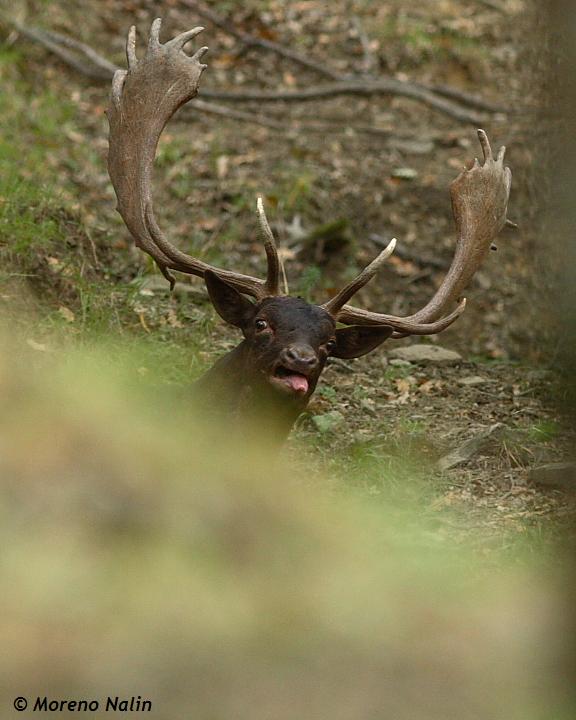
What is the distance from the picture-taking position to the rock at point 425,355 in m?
8.10

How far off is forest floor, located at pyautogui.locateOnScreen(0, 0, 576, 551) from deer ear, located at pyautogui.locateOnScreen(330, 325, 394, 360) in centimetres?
72

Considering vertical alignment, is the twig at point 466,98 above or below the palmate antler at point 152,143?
above

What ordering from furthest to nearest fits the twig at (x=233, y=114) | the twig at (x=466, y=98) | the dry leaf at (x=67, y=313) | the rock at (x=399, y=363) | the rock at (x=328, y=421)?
the twig at (x=466, y=98), the twig at (x=233, y=114), the rock at (x=399, y=363), the dry leaf at (x=67, y=313), the rock at (x=328, y=421)

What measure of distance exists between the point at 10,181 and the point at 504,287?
4.48m

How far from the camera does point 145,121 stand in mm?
6355

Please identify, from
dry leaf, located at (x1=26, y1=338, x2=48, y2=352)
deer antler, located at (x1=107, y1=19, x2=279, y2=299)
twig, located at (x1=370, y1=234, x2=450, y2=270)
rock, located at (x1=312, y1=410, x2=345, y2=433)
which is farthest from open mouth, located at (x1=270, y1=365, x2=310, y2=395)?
twig, located at (x1=370, y1=234, x2=450, y2=270)

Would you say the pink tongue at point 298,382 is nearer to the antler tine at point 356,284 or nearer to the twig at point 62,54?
the antler tine at point 356,284

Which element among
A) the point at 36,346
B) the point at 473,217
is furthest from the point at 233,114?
the point at 36,346

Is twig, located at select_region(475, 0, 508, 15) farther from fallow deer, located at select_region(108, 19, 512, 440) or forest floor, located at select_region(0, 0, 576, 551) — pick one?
fallow deer, located at select_region(108, 19, 512, 440)

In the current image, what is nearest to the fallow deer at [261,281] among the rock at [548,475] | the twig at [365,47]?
the rock at [548,475]

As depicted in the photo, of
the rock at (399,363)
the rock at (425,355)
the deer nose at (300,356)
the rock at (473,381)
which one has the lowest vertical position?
the deer nose at (300,356)

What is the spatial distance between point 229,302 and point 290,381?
719mm

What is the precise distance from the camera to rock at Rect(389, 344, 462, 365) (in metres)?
8.10

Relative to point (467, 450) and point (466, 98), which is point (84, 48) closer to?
point (466, 98)
